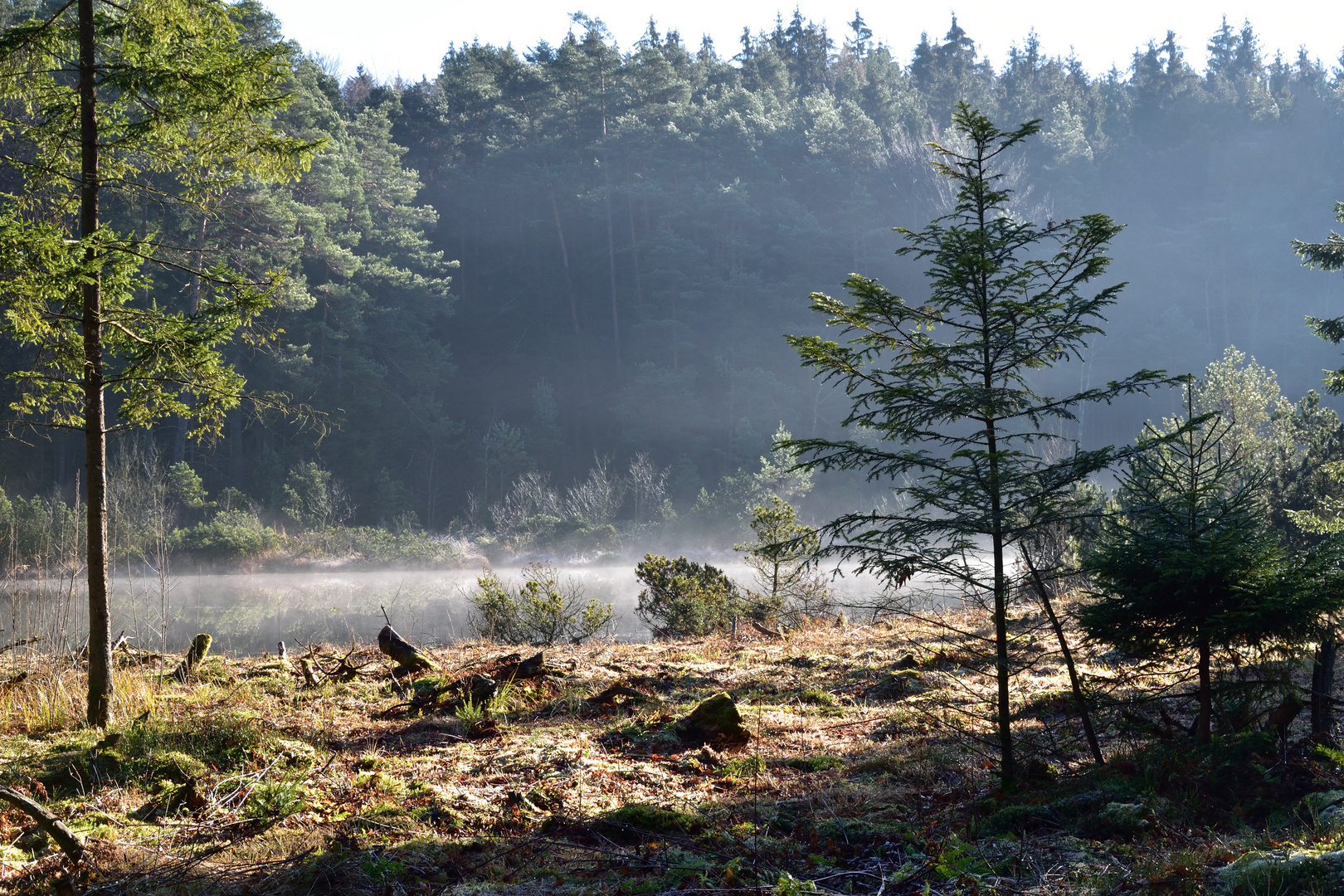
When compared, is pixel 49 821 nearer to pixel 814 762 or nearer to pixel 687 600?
pixel 814 762

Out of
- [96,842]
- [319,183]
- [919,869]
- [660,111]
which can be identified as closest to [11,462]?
[319,183]

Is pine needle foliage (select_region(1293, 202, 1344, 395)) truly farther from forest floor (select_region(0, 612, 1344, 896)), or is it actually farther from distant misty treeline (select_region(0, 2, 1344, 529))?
distant misty treeline (select_region(0, 2, 1344, 529))

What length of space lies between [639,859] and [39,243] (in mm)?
4943

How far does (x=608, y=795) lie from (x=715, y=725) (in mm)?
1406

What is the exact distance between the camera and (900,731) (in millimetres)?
6477

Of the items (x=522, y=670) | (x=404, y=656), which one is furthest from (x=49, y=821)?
(x=404, y=656)

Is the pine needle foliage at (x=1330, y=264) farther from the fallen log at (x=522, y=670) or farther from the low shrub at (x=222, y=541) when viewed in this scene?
the low shrub at (x=222, y=541)

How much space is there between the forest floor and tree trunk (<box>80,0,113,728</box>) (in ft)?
0.88

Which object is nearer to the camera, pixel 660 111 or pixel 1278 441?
pixel 1278 441

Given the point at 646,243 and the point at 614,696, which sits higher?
the point at 646,243

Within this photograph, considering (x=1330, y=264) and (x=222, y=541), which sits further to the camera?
(x=222, y=541)

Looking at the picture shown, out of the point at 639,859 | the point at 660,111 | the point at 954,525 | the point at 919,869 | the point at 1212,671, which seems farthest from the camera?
the point at 660,111

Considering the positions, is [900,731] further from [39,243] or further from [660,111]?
[660,111]

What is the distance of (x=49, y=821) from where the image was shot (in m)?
2.84
